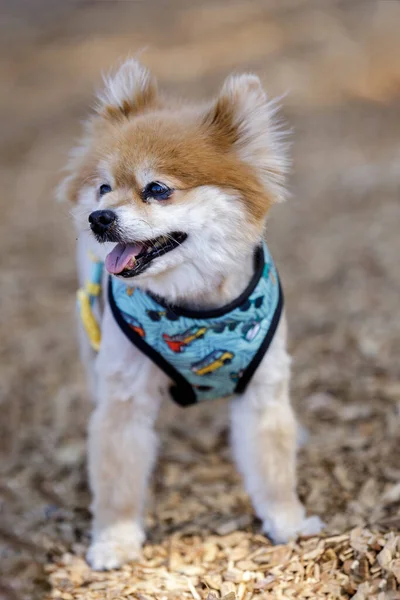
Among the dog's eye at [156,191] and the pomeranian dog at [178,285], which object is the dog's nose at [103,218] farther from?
the dog's eye at [156,191]

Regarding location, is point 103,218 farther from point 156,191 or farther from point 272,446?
point 272,446

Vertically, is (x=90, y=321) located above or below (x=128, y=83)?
below

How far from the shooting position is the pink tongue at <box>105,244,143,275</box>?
265 centimetres

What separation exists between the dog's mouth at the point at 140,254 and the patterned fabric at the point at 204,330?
25 cm

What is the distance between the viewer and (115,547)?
3.16 metres

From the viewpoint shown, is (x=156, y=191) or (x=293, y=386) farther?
(x=293, y=386)

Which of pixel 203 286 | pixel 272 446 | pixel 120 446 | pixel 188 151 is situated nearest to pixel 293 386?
pixel 272 446

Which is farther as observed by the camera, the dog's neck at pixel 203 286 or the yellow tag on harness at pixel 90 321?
the yellow tag on harness at pixel 90 321

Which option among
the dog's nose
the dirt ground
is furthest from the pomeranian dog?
the dirt ground

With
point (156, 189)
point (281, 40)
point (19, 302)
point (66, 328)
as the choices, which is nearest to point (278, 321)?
point (156, 189)

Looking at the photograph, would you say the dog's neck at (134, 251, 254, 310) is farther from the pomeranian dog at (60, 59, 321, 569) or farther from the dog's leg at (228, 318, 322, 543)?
the dog's leg at (228, 318, 322, 543)

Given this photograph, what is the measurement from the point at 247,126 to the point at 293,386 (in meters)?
2.08

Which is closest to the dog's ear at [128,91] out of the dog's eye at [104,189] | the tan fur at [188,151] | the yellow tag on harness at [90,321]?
the tan fur at [188,151]

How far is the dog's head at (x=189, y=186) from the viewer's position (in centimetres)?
263
